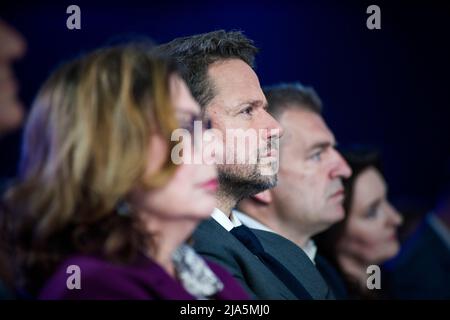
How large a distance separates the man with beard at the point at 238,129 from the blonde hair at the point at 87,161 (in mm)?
451

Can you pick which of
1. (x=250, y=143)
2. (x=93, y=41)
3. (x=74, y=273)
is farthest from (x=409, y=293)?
(x=74, y=273)

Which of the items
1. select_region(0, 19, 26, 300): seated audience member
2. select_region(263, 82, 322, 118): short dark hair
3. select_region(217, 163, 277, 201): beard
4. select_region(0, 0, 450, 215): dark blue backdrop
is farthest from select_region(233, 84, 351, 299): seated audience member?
select_region(0, 19, 26, 300): seated audience member

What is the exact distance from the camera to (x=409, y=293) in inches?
89.9

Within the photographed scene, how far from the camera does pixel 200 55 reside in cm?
158

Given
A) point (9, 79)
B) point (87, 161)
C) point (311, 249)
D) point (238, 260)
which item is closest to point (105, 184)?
point (87, 161)

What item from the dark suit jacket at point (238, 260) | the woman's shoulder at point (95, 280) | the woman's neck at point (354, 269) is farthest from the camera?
the woman's neck at point (354, 269)

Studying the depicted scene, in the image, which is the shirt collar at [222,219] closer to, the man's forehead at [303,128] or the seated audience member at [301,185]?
the seated audience member at [301,185]

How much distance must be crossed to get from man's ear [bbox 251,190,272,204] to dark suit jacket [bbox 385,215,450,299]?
70 cm

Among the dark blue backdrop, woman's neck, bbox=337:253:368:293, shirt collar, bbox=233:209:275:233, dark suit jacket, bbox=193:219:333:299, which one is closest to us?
dark suit jacket, bbox=193:219:333:299

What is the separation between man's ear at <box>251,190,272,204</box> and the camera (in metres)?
1.92

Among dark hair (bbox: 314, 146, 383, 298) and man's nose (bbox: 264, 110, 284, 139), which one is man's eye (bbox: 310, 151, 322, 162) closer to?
dark hair (bbox: 314, 146, 383, 298)

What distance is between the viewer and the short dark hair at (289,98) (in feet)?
6.56

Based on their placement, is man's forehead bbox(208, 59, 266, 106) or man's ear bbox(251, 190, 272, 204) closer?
man's forehead bbox(208, 59, 266, 106)

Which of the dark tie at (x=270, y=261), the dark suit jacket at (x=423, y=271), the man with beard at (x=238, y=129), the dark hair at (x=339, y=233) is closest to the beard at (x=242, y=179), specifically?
the man with beard at (x=238, y=129)
